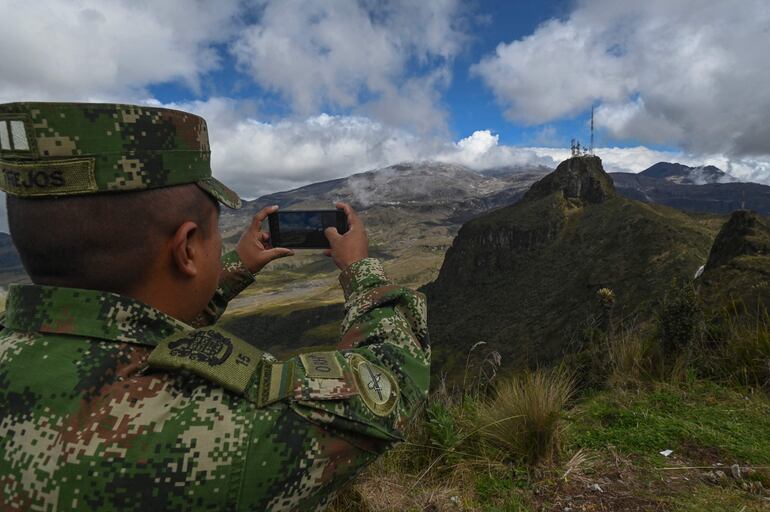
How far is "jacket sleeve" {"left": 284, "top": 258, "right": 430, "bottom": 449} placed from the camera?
64.6 inches

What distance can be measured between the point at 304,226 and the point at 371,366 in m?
1.39

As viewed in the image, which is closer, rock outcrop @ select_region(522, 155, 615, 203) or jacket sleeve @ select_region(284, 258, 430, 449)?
jacket sleeve @ select_region(284, 258, 430, 449)

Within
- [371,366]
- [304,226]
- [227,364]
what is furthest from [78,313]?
[304,226]

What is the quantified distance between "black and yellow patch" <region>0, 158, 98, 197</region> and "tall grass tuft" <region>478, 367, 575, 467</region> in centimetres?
402

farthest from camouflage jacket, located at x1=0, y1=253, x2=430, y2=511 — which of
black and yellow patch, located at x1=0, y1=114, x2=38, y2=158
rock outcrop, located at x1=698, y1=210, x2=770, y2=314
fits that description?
rock outcrop, located at x1=698, y1=210, x2=770, y2=314

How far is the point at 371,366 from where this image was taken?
1849 mm

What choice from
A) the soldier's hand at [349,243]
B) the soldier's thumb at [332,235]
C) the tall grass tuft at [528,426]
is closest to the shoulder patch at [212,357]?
the soldier's hand at [349,243]

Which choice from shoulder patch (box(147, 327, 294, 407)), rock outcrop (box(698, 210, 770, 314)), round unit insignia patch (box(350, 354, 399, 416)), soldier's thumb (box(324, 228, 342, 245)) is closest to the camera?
shoulder patch (box(147, 327, 294, 407))

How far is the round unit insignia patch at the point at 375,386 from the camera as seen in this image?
174 centimetres

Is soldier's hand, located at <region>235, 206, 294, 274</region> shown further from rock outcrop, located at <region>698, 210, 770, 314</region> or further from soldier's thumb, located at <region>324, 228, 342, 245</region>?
rock outcrop, located at <region>698, 210, 770, 314</region>

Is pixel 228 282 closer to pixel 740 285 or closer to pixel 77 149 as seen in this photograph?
pixel 77 149

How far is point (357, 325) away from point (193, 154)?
40.2 inches

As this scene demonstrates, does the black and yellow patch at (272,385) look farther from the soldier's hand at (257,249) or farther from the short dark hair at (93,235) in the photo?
the soldier's hand at (257,249)

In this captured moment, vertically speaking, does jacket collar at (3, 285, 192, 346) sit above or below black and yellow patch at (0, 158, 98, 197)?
below
